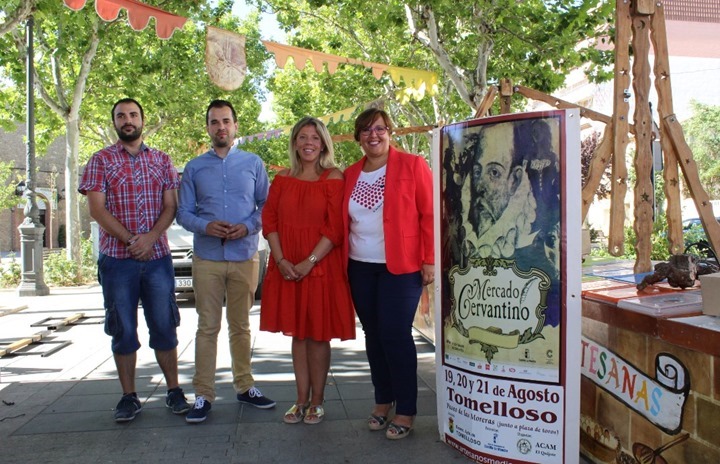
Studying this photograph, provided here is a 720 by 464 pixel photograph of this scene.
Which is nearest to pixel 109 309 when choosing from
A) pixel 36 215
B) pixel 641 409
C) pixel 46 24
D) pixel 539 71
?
pixel 641 409

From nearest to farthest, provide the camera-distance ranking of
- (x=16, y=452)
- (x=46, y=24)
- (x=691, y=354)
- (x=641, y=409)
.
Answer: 1. (x=691, y=354)
2. (x=641, y=409)
3. (x=16, y=452)
4. (x=46, y=24)

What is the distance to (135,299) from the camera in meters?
4.43

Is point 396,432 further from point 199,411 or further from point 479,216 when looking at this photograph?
point 479,216

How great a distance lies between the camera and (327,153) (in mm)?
4348

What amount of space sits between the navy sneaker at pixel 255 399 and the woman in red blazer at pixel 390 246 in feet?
2.84

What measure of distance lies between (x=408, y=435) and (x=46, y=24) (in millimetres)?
15757

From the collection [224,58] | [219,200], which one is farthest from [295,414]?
[224,58]

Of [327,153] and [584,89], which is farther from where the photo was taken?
[584,89]

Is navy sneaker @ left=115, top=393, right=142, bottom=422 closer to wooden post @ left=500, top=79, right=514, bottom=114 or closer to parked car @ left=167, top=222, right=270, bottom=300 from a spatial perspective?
wooden post @ left=500, top=79, right=514, bottom=114

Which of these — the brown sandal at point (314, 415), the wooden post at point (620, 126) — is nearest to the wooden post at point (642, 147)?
the wooden post at point (620, 126)

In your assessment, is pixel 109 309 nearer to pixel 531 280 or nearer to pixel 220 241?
pixel 220 241

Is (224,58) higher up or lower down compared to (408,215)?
higher up

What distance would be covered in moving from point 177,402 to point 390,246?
75.1 inches

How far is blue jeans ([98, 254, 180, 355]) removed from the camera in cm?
436
